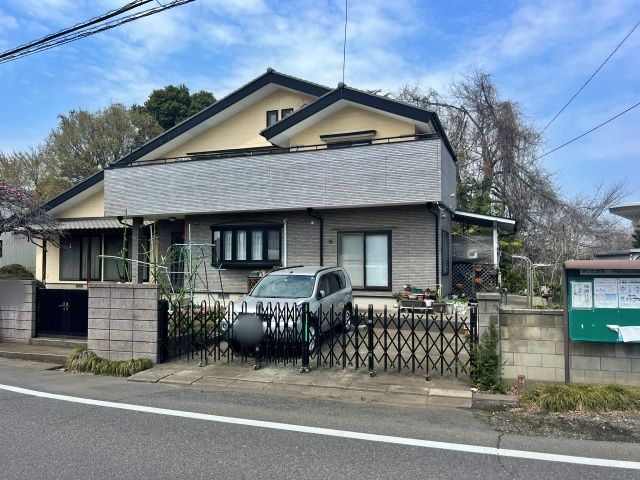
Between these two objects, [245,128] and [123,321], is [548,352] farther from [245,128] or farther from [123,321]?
[245,128]

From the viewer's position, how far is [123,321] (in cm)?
867

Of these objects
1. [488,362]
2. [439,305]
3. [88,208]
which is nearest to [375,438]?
[488,362]

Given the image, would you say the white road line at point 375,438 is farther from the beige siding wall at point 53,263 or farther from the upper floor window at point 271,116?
the beige siding wall at point 53,263

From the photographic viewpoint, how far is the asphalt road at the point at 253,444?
4102 mm

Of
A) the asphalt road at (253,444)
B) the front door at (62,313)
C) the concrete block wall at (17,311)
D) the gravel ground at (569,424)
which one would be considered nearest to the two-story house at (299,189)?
the front door at (62,313)

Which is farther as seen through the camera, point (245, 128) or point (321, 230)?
point (245, 128)

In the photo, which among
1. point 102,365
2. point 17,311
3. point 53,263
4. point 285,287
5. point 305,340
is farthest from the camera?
point 53,263

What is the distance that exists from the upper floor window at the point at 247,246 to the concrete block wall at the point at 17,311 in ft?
19.6

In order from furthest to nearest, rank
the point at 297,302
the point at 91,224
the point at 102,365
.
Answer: the point at 91,224 → the point at 297,302 → the point at 102,365

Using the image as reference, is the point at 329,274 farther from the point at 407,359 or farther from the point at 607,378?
the point at 607,378

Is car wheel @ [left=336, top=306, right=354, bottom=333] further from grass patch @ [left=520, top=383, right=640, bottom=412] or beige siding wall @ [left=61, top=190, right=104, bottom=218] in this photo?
beige siding wall @ [left=61, top=190, right=104, bottom=218]

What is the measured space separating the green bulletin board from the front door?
899cm

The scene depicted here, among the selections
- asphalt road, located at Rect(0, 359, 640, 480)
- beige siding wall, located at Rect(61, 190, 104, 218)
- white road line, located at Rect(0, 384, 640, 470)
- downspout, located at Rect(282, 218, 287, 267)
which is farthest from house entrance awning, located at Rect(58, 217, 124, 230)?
white road line, located at Rect(0, 384, 640, 470)

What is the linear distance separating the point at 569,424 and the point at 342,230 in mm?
9285
